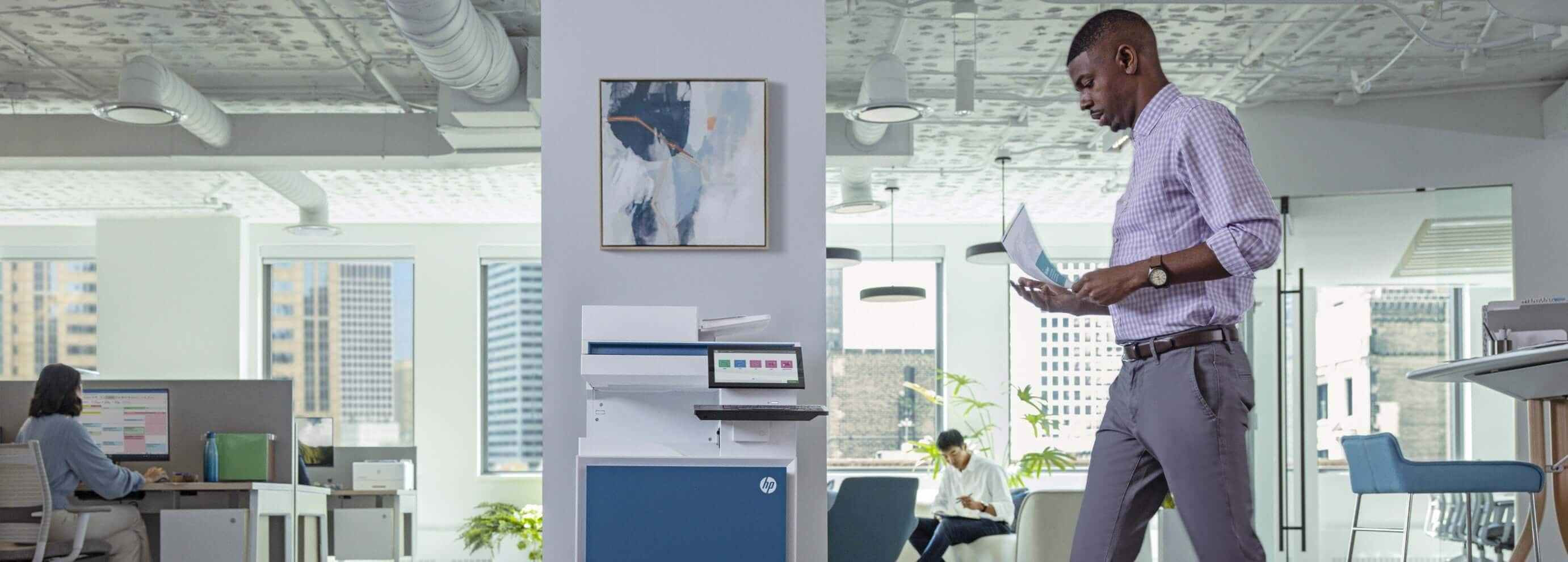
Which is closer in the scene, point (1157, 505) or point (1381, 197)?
point (1157, 505)

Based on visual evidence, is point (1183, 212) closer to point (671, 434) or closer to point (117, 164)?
point (671, 434)

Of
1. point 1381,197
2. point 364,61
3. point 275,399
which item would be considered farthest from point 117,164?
point 1381,197

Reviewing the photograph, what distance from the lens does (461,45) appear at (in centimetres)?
556

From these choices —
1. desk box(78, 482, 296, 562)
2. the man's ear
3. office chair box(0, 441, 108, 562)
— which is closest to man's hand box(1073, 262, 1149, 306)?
the man's ear

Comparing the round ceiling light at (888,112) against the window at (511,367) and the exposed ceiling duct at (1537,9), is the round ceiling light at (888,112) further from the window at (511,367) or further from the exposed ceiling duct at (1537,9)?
the window at (511,367)

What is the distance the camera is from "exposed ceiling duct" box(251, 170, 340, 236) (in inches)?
374

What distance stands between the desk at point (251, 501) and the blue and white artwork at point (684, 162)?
3.38 metres

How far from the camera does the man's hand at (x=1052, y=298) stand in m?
2.25

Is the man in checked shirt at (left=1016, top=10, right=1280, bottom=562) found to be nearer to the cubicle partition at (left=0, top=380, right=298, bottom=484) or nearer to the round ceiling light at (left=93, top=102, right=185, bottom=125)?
the cubicle partition at (left=0, top=380, right=298, bottom=484)

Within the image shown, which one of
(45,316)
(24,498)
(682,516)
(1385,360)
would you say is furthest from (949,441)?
(45,316)

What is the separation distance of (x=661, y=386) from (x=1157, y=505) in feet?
4.45

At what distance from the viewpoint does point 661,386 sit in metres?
3.12

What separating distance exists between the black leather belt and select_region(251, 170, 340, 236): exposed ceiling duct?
8383 millimetres

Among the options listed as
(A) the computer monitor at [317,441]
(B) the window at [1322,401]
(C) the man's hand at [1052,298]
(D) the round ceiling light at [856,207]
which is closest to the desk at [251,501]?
(A) the computer monitor at [317,441]
